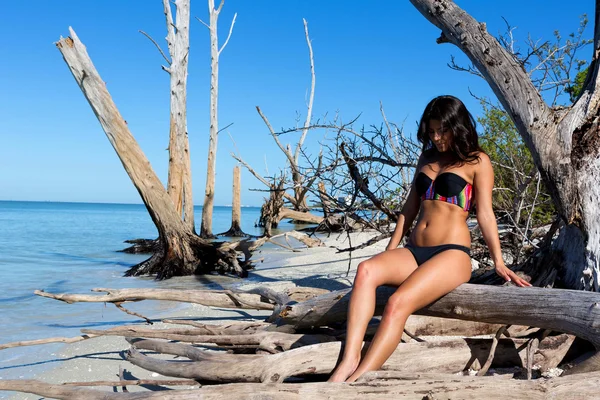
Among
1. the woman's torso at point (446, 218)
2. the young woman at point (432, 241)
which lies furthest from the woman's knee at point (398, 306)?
the woman's torso at point (446, 218)

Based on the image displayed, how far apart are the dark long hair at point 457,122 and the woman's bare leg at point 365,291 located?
2.57 feet

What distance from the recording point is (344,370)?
308 cm

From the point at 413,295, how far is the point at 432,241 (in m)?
0.54

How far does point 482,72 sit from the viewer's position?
427 centimetres

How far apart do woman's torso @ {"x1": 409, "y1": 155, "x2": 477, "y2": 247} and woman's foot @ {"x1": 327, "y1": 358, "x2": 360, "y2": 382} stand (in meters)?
0.98

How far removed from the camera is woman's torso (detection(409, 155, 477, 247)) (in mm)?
3625

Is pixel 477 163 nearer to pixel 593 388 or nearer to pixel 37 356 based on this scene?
pixel 593 388

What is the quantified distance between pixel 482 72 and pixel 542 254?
1.45m

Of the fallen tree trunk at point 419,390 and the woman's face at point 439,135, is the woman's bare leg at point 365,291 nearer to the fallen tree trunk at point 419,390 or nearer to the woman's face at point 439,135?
the fallen tree trunk at point 419,390

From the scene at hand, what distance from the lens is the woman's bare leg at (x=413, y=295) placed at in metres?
3.09

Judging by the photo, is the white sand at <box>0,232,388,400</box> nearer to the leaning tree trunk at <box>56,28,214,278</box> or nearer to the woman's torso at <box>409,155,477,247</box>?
the leaning tree trunk at <box>56,28,214,278</box>

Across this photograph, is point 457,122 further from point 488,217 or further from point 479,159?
point 488,217

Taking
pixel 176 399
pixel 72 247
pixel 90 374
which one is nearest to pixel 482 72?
pixel 176 399

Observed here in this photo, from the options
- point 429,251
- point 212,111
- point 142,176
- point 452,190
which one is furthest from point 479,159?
point 212,111
